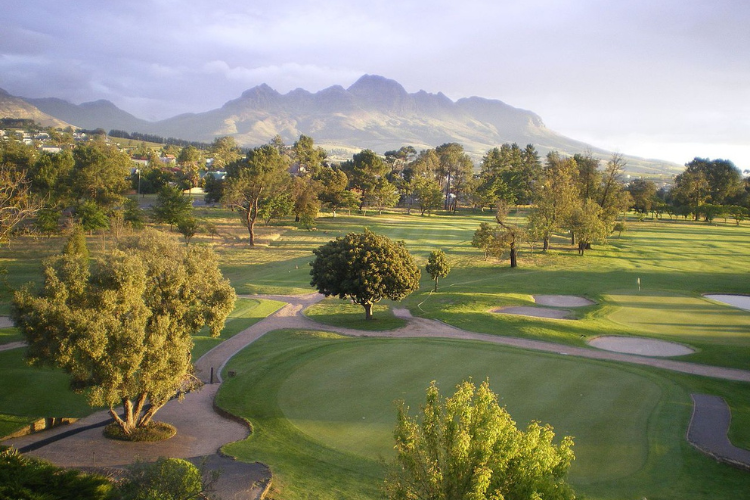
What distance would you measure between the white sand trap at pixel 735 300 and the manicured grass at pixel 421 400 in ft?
73.3

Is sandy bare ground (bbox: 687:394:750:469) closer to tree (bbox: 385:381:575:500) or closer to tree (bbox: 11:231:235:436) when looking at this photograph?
tree (bbox: 385:381:575:500)

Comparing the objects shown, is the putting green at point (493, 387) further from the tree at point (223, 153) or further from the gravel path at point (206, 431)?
the tree at point (223, 153)

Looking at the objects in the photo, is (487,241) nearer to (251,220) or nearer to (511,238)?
(511,238)

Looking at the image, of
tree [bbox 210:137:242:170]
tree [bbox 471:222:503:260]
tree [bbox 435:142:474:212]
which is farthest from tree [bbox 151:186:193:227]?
tree [bbox 210:137:242:170]

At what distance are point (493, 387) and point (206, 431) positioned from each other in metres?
11.1

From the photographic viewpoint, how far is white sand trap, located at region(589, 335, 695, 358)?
3011cm

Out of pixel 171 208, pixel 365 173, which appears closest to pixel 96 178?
pixel 171 208

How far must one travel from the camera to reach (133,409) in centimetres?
1859

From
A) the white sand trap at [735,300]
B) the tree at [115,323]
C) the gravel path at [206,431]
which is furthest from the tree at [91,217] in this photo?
the white sand trap at [735,300]

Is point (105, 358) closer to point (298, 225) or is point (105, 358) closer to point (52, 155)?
point (298, 225)

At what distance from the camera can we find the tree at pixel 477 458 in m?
8.86

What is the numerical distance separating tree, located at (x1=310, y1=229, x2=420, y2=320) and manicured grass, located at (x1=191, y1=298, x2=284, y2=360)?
16.3 feet

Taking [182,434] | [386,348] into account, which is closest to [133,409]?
[182,434]

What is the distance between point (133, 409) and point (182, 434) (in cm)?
197
